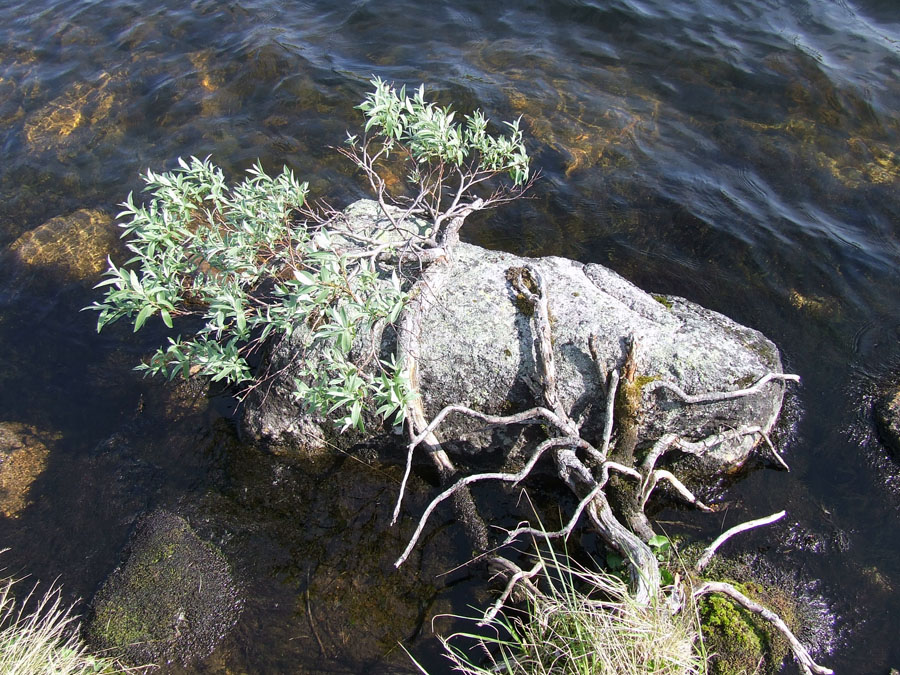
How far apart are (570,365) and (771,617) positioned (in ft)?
7.89

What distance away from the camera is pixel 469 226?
847 centimetres

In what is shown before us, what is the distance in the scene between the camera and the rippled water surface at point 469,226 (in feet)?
17.4

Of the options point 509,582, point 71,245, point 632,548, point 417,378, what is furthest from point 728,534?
point 71,245

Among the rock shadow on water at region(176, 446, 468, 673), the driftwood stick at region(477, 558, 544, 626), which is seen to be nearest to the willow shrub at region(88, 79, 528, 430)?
the rock shadow on water at region(176, 446, 468, 673)

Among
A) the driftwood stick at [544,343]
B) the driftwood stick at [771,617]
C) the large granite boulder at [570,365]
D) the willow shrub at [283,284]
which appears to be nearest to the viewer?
the driftwood stick at [771,617]

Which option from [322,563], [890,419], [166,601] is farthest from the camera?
[890,419]

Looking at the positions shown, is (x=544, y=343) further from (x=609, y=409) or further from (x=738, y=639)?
(x=738, y=639)

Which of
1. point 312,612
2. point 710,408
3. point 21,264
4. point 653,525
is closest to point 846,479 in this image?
point 710,408

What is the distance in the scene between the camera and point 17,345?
7.57 metres

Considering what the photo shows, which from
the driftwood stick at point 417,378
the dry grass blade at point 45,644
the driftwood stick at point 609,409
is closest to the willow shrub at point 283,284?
the driftwood stick at point 417,378

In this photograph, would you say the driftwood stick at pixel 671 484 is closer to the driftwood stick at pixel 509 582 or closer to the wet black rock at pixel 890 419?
the driftwood stick at pixel 509 582

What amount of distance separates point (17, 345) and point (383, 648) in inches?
237

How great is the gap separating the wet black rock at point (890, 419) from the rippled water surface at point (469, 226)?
0.11 m

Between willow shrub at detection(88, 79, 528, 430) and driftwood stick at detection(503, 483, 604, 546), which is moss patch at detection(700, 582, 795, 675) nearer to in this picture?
driftwood stick at detection(503, 483, 604, 546)
